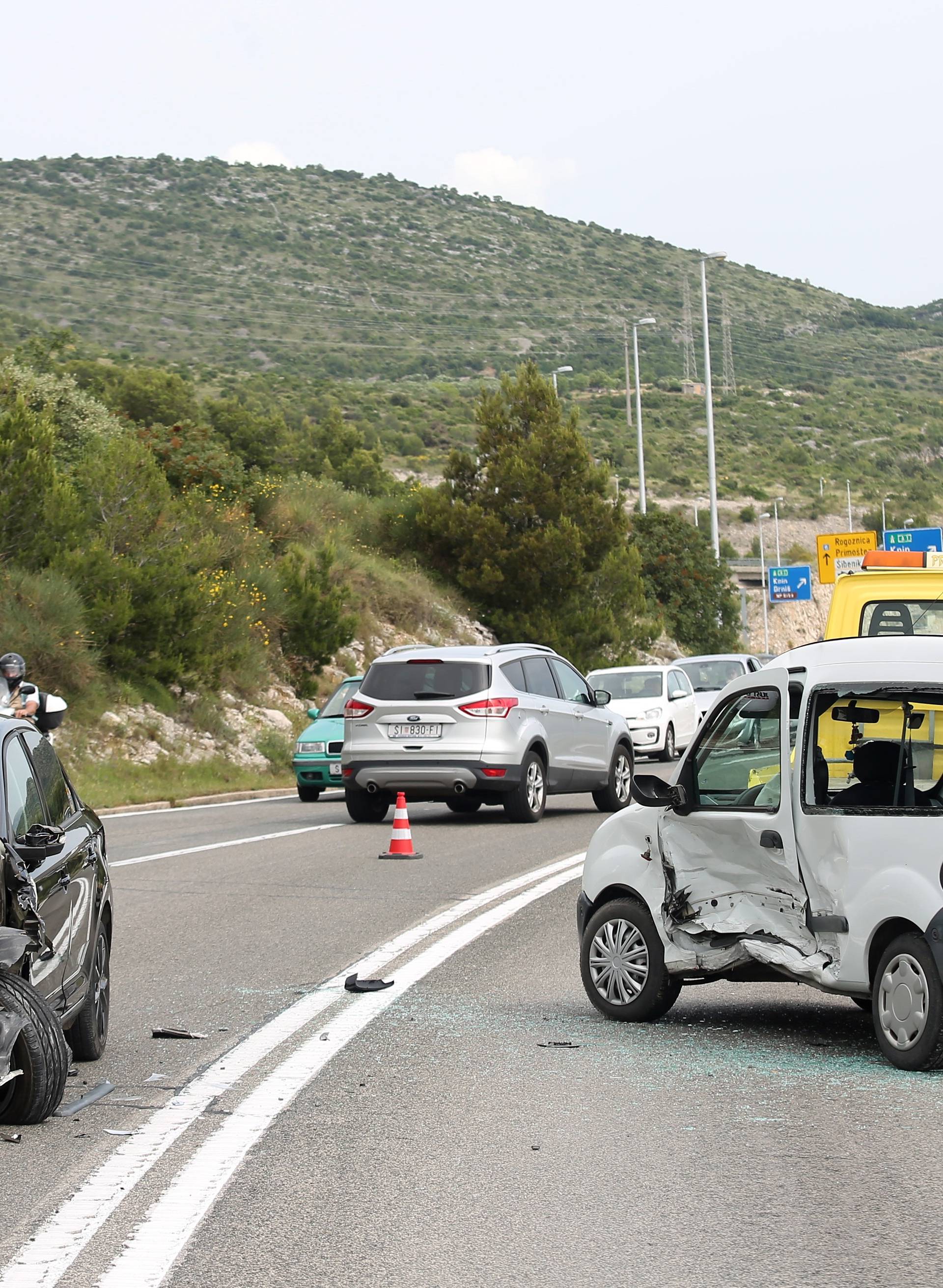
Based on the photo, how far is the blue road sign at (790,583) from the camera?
7712 centimetres

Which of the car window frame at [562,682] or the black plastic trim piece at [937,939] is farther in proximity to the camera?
the car window frame at [562,682]

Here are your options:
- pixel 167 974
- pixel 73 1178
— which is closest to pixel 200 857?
pixel 167 974

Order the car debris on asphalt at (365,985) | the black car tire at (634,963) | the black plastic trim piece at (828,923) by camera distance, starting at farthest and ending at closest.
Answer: the car debris on asphalt at (365,985) → the black car tire at (634,963) → the black plastic trim piece at (828,923)

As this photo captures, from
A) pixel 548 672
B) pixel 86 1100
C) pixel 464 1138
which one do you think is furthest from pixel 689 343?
pixel 464 1138

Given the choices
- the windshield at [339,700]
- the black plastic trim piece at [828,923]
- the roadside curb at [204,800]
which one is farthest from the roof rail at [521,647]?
the black plastic trim piece at [828,923]

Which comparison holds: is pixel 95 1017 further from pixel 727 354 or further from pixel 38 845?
pixel 727 354

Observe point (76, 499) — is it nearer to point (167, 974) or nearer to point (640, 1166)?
point (167, 974)

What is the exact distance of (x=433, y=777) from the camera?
1912 centimetres

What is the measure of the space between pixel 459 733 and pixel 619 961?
431 inches

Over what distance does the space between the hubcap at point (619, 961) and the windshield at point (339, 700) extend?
1602 cm

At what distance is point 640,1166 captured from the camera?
5707 mm

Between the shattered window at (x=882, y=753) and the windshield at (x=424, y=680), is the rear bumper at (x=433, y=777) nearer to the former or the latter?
the windshield at (x=424, y=680)

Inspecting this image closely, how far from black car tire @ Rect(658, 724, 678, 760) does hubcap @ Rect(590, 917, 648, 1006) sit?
23089 mm

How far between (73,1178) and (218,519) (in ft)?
101
